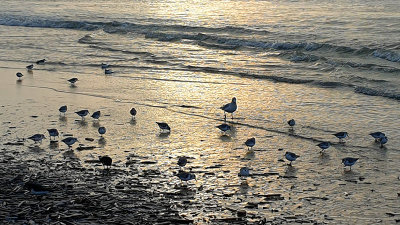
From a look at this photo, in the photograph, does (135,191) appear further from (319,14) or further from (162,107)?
(319,14)

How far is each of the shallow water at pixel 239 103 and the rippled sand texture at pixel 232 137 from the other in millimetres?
36

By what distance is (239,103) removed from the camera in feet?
56.9

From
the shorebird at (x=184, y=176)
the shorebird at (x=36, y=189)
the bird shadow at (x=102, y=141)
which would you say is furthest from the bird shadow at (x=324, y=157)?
the shorebird at (x=36, y=189)

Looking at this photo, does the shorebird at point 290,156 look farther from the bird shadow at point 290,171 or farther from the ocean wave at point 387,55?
the ocean wave at point 387,55

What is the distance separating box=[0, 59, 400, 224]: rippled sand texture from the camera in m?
9.98

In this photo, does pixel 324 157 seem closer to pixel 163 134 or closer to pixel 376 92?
pixel 163 134

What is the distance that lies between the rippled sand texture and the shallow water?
0.12 feet

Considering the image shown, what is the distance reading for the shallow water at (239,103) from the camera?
10500 millimetres

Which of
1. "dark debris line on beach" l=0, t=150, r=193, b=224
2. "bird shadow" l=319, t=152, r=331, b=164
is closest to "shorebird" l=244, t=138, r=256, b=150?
"bird shadow" l=319, t=152, r=331, b=164

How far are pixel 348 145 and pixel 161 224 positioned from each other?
5.97 meters

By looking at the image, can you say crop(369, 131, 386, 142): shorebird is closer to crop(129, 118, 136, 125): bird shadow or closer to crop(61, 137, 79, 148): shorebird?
crop(129, 118, 136, 125): bird shadow

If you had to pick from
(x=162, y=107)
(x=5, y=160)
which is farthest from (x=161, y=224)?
(x=162, y=107)

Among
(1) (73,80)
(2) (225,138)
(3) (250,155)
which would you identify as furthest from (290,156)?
(1) (73,80)

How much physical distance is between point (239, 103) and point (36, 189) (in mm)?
8495
